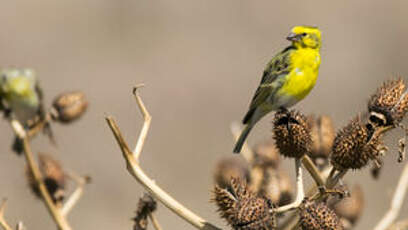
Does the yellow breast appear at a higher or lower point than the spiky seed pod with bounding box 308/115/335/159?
higher

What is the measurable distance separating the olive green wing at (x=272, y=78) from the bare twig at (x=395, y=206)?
53.4 inches

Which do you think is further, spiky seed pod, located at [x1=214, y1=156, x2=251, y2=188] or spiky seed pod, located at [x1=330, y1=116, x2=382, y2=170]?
spiky seed pod, located at [x1=214, y1=156, x2=251, y2=188]

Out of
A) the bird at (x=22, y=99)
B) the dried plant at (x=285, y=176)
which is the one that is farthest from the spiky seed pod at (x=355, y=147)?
the bird at (x=22, y=99)

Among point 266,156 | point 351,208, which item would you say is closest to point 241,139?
point 266,156

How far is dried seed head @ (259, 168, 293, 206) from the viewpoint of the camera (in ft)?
13.9

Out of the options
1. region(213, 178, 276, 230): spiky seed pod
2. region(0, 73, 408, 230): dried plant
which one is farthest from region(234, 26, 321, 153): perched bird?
region(213, 178, 276, 230): spiky seed pod

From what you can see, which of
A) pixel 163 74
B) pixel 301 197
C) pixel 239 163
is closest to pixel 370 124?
pixel 301 197

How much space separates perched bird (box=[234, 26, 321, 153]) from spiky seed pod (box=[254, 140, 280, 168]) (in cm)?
27

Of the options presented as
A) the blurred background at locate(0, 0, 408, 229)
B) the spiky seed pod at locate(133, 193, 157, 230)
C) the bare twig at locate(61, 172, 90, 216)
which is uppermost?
the spiky seed pod at locate(133, 193, 157, 230)

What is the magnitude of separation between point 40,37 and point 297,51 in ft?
51.5

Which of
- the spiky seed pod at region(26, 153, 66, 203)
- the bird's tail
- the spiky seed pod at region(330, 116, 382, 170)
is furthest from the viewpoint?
the bird's tail

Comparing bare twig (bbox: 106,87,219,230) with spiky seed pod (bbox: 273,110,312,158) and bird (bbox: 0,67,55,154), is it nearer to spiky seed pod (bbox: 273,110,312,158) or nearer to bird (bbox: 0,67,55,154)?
spiky seed pod (bbox: 273,110,312,158)

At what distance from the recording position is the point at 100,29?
65.7 feet

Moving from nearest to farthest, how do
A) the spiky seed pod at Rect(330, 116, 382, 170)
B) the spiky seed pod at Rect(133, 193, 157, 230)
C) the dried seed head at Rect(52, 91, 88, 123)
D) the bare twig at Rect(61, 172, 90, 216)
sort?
the spiky seed pod at Rect(330, 116, 382, 170)
the spiky seed pod at Rect(133, 193, 157, 230)
the bare twig at Rect(61, 172, 90, 216)
the dried seed head at Rect(52, 91, 88, 123)
